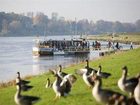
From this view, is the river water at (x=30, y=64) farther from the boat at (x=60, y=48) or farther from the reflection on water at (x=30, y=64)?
the boat at (x=60, y=48)

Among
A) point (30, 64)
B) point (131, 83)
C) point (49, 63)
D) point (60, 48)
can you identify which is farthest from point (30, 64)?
point (131, 83)

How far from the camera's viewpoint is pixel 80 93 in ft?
78.5

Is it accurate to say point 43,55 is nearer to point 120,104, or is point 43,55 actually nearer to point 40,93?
point 40,93

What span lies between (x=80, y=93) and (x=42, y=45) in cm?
9125

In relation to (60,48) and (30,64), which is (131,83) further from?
(60,48)

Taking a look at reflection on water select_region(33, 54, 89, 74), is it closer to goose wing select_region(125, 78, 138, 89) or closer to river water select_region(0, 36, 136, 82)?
river water select_region(0, 36, 136, 82)

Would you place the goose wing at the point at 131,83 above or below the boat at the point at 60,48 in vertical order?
above

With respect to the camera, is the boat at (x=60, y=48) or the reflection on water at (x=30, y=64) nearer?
the reflection on water at (x=30, y=64)

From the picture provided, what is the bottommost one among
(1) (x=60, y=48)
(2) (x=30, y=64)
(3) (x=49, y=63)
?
(2) (x=30, y=64)

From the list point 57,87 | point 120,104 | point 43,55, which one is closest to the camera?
point 120,104

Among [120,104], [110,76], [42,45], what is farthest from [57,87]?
[42,45]

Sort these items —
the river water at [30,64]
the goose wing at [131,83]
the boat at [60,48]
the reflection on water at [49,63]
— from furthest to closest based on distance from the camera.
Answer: the boat at [60,48], the reflection on water at [49,63], the river water at [30,64], the goose wing at [131,83]

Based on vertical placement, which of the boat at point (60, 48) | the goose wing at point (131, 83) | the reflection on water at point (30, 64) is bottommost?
the reflection on water at point (30, 64)

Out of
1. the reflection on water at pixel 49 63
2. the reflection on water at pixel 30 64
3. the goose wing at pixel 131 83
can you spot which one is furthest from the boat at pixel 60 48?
the goose wing at pixel 131 83
